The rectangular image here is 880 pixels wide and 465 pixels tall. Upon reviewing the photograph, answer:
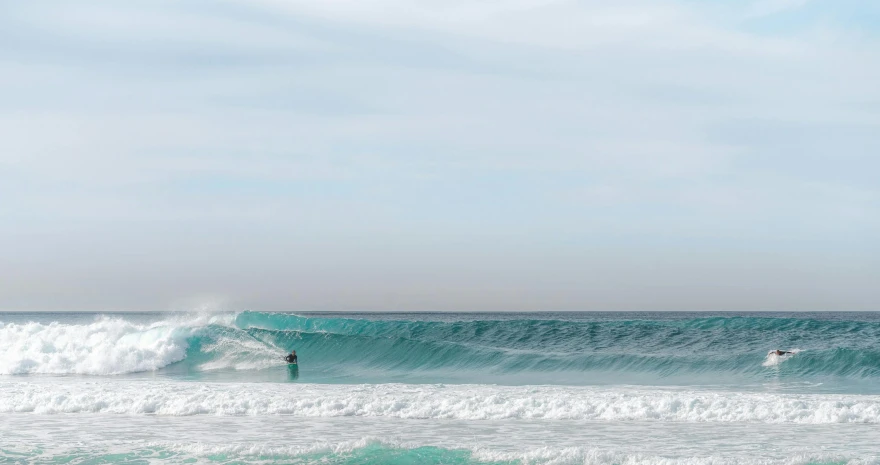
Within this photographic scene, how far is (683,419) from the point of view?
14555mm

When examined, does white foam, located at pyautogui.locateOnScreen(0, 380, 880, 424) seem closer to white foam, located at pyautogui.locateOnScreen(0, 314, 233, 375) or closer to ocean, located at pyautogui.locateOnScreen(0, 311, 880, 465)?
ocean, located at pyautogui.locateOnScreen(0, 311, 880, 465)

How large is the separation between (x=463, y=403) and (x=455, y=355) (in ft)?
38.7

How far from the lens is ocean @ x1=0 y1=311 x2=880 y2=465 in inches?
470

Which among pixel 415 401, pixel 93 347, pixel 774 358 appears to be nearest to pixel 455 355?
pixel 774 358

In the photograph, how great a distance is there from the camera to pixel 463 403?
15391 millimetres

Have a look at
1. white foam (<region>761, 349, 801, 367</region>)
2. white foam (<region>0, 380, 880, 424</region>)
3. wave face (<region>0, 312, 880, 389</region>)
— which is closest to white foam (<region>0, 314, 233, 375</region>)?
wave face (<region>0, 312, 880, 389</region>)

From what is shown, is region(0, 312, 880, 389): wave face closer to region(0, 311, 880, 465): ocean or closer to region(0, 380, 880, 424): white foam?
region(0, 311, 880, 465): ocean

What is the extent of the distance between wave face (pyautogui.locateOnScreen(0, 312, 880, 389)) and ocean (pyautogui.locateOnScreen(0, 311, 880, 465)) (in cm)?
8

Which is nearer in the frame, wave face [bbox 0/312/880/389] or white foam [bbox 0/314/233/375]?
wave face [bbox 0/312/880/389]

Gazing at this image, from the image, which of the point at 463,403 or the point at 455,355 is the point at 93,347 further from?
the point at 463,403

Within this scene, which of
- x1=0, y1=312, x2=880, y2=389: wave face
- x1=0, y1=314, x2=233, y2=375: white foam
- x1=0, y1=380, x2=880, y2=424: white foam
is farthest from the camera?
x1=0, y1=314, x2=233, y2=375: white foam

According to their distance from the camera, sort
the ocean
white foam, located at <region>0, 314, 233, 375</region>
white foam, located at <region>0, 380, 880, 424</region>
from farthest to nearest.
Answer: white foam, located at <region>0, 314, 233, 375</region> < white foam, located at <region>0, 380, 880, 424</region> < the ocean

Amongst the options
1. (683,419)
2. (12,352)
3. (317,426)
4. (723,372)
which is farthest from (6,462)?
(723,372)

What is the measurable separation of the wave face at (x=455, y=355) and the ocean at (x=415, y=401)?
0.08m
